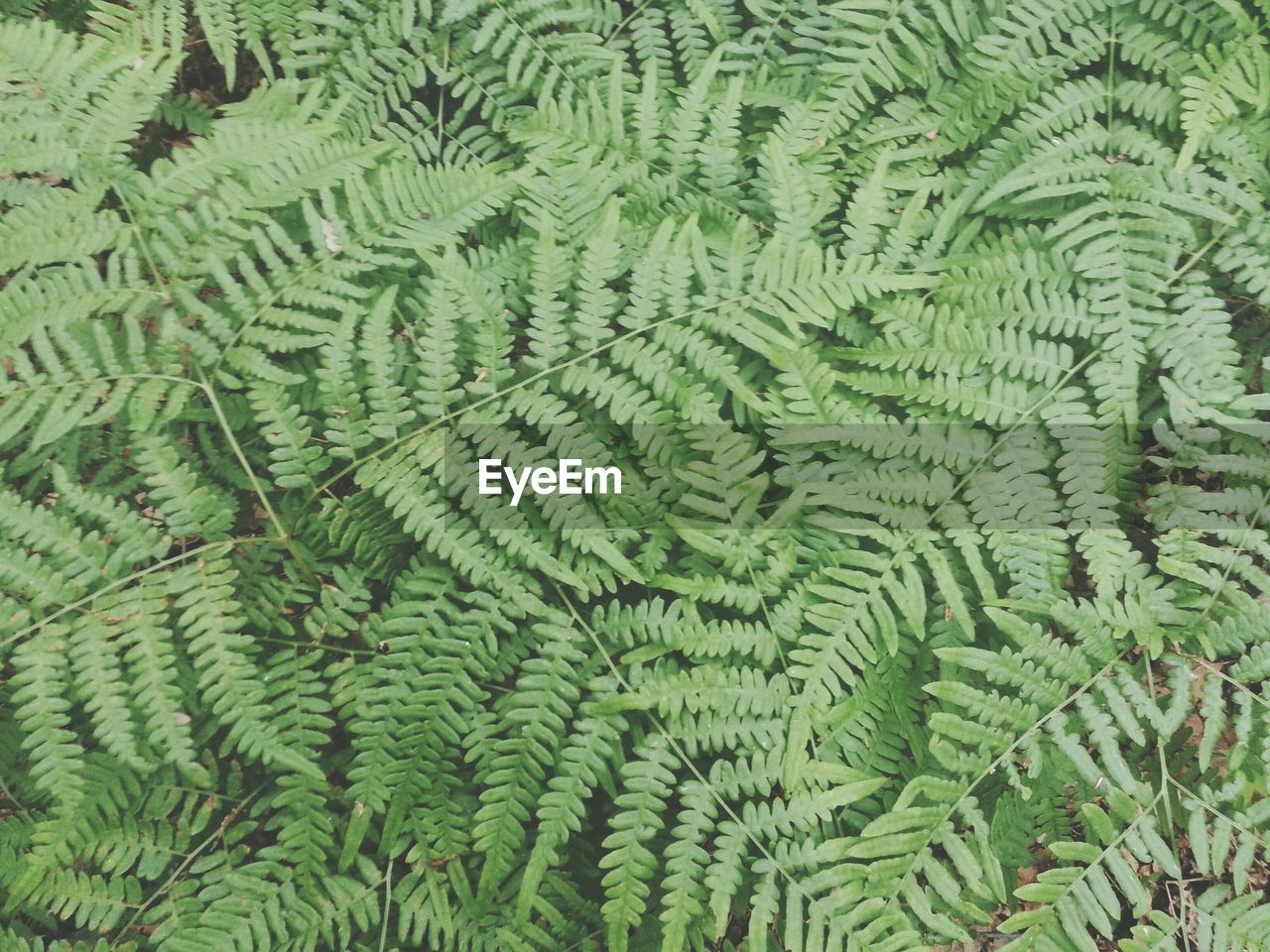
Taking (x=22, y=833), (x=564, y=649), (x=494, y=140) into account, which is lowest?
(x=22, y=833)

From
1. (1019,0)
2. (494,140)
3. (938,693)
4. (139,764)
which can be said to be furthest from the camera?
(494,140)

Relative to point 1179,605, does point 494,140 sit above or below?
above

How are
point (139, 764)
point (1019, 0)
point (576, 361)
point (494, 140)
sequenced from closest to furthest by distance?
point (139, 764) → point (576, 361) → point (1019, 0) → point (494, 140)

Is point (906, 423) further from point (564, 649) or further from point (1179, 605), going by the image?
point (564, 649)

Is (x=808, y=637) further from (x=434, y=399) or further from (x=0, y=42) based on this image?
(x=0, y=42)

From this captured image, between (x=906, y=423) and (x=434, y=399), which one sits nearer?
(x=434, y=399)

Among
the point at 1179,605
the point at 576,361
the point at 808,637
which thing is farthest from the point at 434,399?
the point at 1179,605
